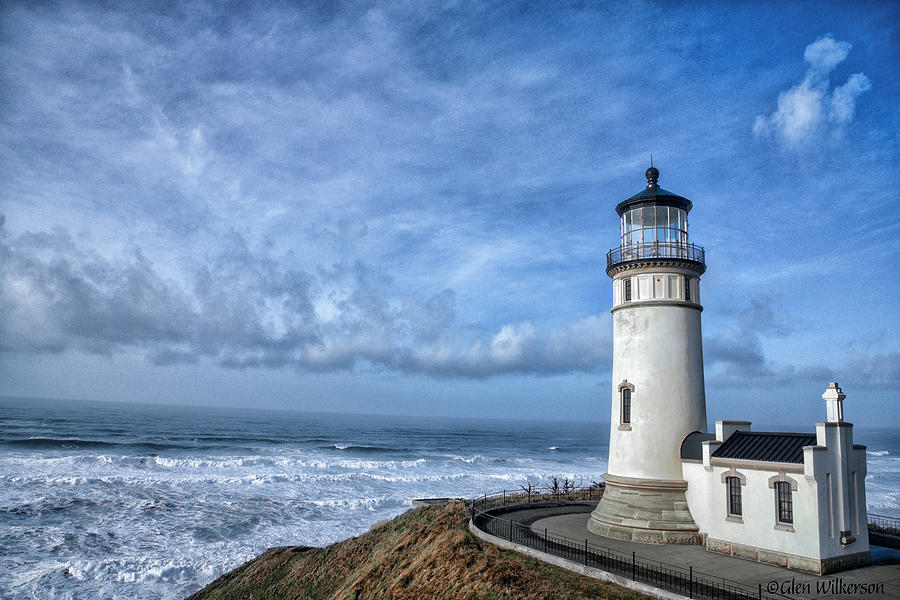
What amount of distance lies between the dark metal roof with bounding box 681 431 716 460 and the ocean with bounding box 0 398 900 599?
1530 centimetres

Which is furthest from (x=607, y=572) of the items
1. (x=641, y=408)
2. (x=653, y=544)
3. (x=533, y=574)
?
(x=641, y=408)

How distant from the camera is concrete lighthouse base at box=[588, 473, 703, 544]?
15.7m

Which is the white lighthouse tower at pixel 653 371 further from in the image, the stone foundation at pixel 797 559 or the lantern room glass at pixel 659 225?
the stone foundation at pixel 797 559

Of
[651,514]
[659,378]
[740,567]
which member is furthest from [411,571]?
[659,378]

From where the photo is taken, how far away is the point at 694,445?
1620cm

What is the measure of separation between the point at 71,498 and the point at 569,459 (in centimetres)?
5250

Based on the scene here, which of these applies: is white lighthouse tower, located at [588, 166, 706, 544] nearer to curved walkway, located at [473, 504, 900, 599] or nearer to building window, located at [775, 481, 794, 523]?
curved walkway, located at [473, 504, 900, 599]

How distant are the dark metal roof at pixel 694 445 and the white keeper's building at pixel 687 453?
1.1 inches

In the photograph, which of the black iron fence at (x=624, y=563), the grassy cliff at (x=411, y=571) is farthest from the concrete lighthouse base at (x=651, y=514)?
the grassy cliff at (x=411, y=571)

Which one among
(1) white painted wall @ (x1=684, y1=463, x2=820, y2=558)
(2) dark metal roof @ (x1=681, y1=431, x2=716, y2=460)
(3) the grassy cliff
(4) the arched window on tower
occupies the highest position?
(4) the arched window on tower

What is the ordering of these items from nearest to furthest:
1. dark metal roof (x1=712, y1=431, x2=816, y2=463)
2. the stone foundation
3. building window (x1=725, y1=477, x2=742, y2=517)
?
the stone foundation
dark metal roof (x1=712, y1=431, x2=816, y2=463)
building window (x1=725, y1=477, x2=742, y2=517)

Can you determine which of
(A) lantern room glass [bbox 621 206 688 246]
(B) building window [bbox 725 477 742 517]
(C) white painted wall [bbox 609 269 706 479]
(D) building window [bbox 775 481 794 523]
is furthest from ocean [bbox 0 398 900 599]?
(A) lantern room glass [bbox 621 206 688 246]

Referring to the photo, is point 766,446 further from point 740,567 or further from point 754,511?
point 740,567

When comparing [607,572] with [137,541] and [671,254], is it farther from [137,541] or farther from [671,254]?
[137,541]
